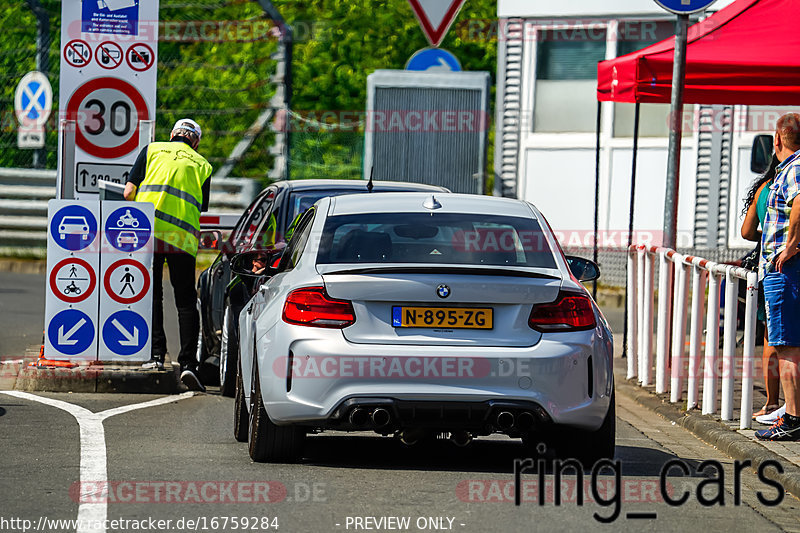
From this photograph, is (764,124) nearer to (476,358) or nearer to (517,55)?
(517,55)

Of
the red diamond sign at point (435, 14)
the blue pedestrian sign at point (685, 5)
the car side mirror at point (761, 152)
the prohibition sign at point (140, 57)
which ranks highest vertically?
the red diamond sign at point (435, 14)

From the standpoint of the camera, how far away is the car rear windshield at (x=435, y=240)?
8.30 metres

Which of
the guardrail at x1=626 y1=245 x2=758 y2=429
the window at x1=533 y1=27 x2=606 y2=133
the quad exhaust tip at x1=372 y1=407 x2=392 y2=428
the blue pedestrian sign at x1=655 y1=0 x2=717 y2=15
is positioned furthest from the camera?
the window at x1=533 y1=27 x2=606 y2=133

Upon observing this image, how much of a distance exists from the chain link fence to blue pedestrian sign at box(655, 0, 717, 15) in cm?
858

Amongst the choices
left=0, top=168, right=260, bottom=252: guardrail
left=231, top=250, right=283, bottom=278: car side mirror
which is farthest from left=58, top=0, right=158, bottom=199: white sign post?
left=0, top=168, right=260, bottom=252: guardrail

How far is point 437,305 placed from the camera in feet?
26.0

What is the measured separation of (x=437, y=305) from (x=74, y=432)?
2548 mm

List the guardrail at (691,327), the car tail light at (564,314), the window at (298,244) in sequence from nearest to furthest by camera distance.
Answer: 1. the car tail light at (564,314)
2. the window at (298,244)
3. the guardrail at (691,327)

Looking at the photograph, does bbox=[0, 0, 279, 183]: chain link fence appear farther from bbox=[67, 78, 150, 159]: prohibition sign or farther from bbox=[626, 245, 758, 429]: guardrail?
bbox=[626, 245, 758, 429]: guardrail

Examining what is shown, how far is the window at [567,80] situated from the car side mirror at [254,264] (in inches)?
528

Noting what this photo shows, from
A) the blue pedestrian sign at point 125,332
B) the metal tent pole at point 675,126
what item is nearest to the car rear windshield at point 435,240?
the blue pedestrian sign at point 125,332

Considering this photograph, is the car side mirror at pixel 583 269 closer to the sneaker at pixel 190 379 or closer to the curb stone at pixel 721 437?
the curb stone at pixel 721 437

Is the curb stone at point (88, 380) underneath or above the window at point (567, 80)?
underneath

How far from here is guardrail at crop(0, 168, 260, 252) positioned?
24.5 m
